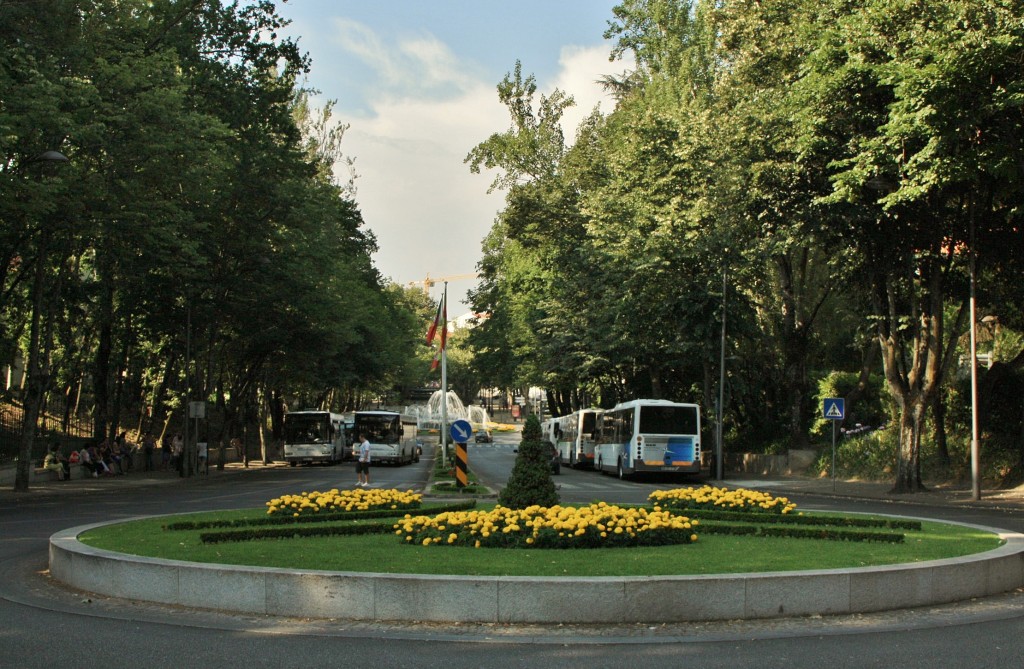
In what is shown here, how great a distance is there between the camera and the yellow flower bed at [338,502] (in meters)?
15.2

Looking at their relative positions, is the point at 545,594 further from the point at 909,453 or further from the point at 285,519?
the point at 909,453

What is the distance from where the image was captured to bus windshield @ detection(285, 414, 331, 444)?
176 ft

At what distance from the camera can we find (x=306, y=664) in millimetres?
7406

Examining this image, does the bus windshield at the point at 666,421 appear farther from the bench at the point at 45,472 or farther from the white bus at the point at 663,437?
the bench at the point at 45,472

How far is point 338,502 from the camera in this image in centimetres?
1559

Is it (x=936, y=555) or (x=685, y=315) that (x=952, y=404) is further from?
(x=936, y=555)

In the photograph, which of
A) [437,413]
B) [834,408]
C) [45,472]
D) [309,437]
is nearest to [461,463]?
[834,408]

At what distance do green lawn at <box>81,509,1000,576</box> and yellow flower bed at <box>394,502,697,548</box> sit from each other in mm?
210

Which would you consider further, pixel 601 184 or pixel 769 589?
pixel 601 184

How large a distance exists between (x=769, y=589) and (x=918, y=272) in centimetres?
2219

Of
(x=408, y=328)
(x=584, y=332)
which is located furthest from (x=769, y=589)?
(x=408, y=328)

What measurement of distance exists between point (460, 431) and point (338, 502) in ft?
26.6

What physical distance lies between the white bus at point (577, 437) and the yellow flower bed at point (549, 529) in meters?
35.8

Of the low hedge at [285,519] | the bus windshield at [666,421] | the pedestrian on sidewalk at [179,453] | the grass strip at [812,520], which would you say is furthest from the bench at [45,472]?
the grass strip at [812,520]
